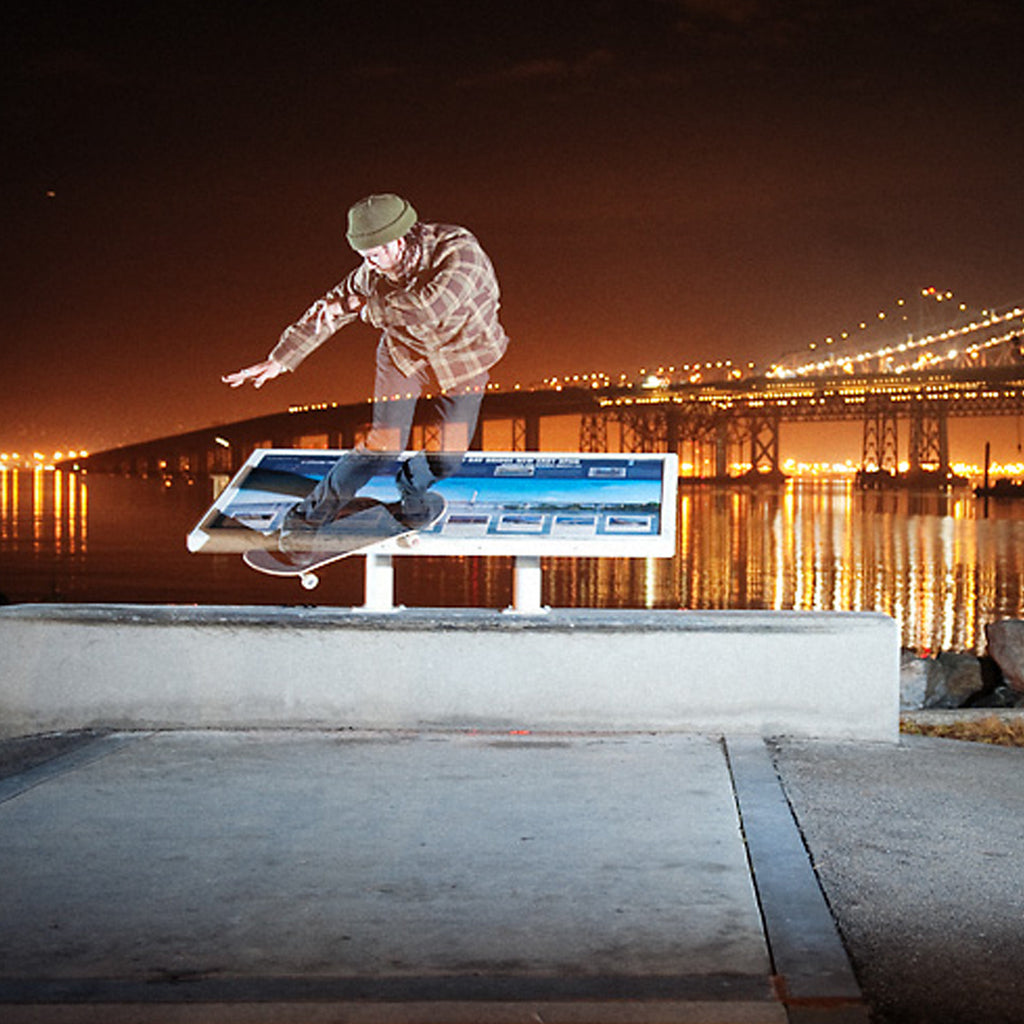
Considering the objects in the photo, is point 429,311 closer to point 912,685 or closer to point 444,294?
point 444,294

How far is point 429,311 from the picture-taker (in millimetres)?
6953

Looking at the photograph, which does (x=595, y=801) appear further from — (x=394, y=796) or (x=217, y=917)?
(x=217, y=917)

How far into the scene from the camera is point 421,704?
6.46 metres

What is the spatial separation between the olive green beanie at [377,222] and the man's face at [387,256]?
0.04m

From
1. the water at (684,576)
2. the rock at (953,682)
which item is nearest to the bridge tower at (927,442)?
the water at (684,576)

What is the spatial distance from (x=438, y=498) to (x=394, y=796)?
191 cm

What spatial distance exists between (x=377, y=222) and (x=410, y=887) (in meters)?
3.37

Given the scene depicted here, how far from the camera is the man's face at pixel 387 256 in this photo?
Answer: 21.7 feet

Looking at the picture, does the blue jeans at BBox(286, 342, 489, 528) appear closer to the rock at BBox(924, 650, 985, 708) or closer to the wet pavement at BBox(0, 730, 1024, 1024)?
the wet pavement at BBox(0, 730, 1024, 1024)

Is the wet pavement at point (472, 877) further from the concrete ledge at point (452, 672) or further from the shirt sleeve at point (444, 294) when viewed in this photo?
the shirt sleeve at point (444, 294)

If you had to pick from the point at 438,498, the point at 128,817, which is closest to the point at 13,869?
the point at 128,817

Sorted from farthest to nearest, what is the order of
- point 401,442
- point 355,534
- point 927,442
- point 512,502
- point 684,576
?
point 927,442, point 684,576, point 401,442, point 512,502, point 355,534

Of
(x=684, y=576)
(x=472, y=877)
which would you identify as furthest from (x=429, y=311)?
(x=684, y=576)

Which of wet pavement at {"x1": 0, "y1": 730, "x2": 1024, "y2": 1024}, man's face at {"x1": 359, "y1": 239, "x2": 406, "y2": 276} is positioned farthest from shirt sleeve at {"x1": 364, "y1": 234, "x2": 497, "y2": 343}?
wet pavement at {"x1": 0, "y1": 730, "x2": 1024, "y2": 1024}
